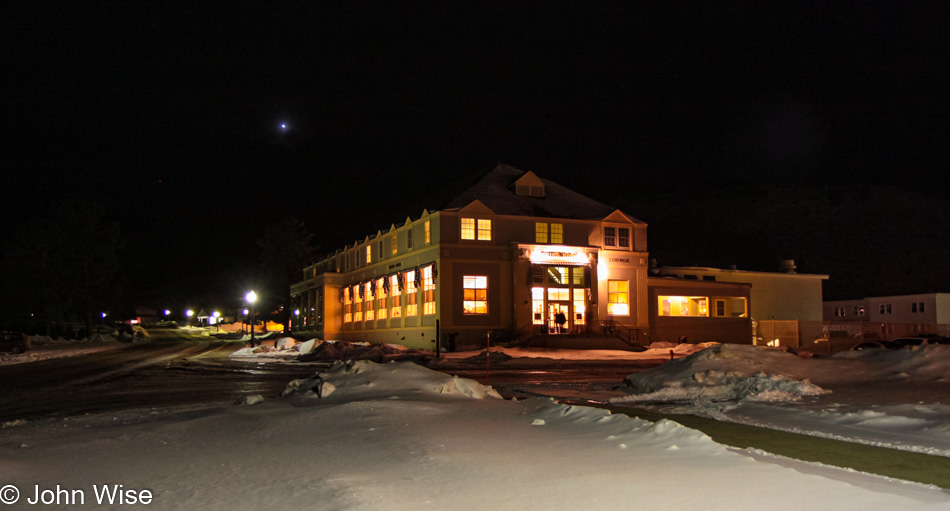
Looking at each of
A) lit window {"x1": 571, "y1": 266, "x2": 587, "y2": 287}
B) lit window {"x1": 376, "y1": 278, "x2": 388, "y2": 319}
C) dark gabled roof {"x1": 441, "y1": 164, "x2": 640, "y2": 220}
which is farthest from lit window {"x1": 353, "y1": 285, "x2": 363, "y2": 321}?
lit window {"x1": 571, "y1": 266, "x2": 587, "y2": 287}

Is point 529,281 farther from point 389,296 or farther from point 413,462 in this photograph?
point 413,462

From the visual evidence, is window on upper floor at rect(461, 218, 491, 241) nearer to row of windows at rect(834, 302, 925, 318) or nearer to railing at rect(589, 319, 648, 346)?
railing at rect(589, 319, 648, 346)

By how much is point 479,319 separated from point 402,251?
8624 mm

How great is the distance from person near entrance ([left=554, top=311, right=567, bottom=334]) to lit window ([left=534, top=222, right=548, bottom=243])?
16.7ft

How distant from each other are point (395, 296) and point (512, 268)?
9.93 m

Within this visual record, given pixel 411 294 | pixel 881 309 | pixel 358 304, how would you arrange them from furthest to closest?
pixel 881 309, pixel 358 304, pixel 411 294

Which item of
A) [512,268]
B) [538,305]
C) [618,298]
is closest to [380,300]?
[512,268]

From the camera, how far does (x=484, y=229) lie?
4491 cm

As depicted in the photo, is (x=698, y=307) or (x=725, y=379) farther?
(x=698, y=307)

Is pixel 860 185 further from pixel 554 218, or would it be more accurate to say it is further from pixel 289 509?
pixel 289 509

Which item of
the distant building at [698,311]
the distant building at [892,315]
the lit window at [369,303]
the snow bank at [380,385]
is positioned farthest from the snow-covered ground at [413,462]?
the lit window at [369,303]

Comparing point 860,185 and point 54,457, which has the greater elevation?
point 860,185

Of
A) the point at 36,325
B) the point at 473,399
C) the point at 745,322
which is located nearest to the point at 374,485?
the point at 473,399

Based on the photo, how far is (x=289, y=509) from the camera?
623cm
